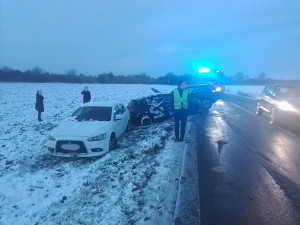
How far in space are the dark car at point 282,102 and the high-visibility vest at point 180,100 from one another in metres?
4.73

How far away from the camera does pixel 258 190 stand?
4766 millimetres

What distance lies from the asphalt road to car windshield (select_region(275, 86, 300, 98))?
2527mm

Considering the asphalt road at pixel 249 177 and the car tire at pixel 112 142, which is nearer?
the asphalt road at pixel 249 177

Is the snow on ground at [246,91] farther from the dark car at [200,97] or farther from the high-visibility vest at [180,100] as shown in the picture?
the high-visibility vest at [180,100]

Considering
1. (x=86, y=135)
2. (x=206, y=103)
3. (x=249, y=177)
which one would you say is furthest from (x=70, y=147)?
(x=206, y=103)

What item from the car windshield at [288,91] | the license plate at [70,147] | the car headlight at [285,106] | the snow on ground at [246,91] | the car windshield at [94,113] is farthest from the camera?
the snow on ground at [246,91]

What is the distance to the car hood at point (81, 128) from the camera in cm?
698

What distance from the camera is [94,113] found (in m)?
8.47

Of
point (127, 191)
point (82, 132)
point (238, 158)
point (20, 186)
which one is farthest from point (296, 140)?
point (20, 186)

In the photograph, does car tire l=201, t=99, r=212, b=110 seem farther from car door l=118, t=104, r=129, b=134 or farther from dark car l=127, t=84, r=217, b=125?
car door l=118, t=104, r=129, b=134

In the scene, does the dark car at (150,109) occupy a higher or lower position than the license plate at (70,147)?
higher

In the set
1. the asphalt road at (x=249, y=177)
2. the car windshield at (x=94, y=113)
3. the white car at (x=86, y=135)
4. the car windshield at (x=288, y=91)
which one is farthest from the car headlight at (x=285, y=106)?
the car windshield at (x=94, y=113)

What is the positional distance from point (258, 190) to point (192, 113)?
9.73 metres

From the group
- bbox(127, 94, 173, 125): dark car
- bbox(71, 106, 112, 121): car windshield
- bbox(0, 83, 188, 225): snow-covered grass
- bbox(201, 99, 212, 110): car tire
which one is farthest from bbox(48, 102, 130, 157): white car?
bbox(201, 99, 212, 110): car tire
